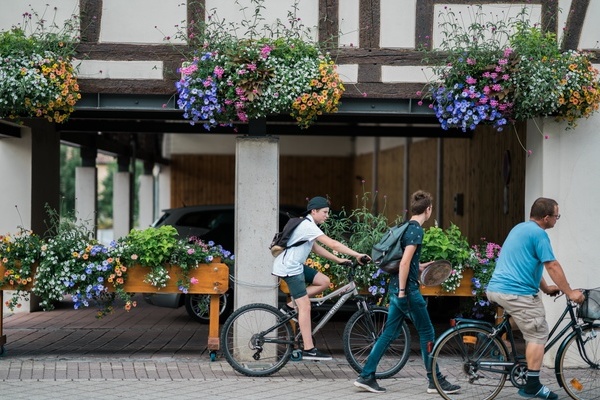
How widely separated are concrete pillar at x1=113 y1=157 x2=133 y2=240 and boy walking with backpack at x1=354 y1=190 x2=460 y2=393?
567 inches

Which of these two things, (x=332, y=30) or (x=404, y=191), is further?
(x=404, y=191)

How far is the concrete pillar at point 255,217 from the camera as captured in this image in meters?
10.5

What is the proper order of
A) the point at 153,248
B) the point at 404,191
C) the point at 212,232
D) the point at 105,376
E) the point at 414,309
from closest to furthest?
the point at 414,309 < the point at 105,376 < the point at 153,248 < the point at 212,232 < the point at 404,191

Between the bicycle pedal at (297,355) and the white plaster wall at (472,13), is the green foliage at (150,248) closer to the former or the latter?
the bicycle pedal at (297,355)

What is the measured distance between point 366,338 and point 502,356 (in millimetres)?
1525

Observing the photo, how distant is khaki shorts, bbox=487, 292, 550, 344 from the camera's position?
26.6 ft

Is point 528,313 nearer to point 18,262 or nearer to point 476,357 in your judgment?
point 476,357

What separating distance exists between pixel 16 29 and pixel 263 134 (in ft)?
8.58

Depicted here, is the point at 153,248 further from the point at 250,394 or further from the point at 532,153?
the point at 532,153

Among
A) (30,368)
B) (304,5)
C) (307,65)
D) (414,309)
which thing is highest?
(304,5)

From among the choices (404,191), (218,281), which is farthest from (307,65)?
(404,191)

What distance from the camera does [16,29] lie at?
10219 mm

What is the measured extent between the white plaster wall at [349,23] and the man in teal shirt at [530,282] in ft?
10.3

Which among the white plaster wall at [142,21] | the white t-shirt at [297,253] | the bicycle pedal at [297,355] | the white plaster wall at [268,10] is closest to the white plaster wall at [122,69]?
the white plaster wall at [142,21]
